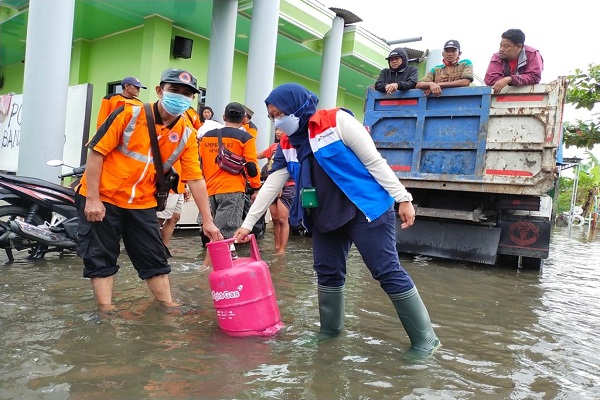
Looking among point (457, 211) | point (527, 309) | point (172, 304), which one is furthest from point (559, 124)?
point (172, 304)

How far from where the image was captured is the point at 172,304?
3.62 metres

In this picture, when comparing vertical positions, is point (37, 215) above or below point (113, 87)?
below

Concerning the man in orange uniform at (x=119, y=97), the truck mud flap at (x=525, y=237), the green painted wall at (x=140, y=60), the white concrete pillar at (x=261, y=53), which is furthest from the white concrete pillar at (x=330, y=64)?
the man in orange uniform at (x=119, y=97)

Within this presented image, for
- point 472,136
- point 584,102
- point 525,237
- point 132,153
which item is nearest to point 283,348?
point 132,153

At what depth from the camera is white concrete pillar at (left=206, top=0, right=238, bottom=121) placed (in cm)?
982

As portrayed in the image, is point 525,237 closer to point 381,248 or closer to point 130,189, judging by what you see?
point 381,248

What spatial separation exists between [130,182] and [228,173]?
6.96 feet

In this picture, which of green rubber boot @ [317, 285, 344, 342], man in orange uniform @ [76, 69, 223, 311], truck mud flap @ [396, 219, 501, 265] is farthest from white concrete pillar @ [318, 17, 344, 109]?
green rubber boot @ [317, 285, 344, 342]

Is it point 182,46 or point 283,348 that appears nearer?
point 283,348

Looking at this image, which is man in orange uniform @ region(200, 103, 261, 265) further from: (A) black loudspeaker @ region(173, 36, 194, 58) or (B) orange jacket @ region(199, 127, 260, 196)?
(A) black loudspeaker @ region(173, 36, 194, 58)

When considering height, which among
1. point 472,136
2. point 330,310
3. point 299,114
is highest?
point 472,136

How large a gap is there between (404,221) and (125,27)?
11329mm

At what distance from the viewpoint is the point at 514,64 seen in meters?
6.18

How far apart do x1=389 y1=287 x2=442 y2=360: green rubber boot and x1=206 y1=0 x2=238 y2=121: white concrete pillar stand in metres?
7.52
